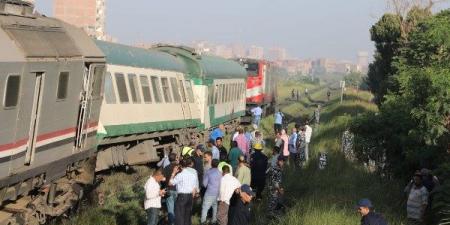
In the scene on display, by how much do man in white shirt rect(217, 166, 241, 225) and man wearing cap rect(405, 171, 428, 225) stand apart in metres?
3.71

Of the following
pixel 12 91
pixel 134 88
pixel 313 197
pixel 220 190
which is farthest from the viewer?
pixel 134 88

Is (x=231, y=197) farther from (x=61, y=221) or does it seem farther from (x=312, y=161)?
(x=312, y=161)

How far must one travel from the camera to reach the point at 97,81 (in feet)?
45.8

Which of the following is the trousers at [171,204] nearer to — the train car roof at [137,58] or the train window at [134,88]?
the train car roof at [137,58]

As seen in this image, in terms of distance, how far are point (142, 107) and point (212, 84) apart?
7.86 meters

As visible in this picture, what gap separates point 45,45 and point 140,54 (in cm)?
763

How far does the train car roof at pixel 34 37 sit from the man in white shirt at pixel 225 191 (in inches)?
146

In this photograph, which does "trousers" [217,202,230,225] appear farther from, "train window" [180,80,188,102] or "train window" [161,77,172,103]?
"train window" [180,80,188,102]

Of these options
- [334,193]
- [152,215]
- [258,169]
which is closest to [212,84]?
[258,169]

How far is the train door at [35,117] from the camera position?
10.5 metres

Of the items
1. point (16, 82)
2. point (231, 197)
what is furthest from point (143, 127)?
point (16, 82)

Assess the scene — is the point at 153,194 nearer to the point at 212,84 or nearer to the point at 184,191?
the point at 184,191

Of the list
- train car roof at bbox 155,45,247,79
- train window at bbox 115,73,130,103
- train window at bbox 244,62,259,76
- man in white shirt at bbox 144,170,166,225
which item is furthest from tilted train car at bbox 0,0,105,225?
train window at bbox 244,62,259,76

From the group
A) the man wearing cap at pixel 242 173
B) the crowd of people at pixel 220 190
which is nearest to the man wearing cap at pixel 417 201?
the crowd of people at pixel 220 190
